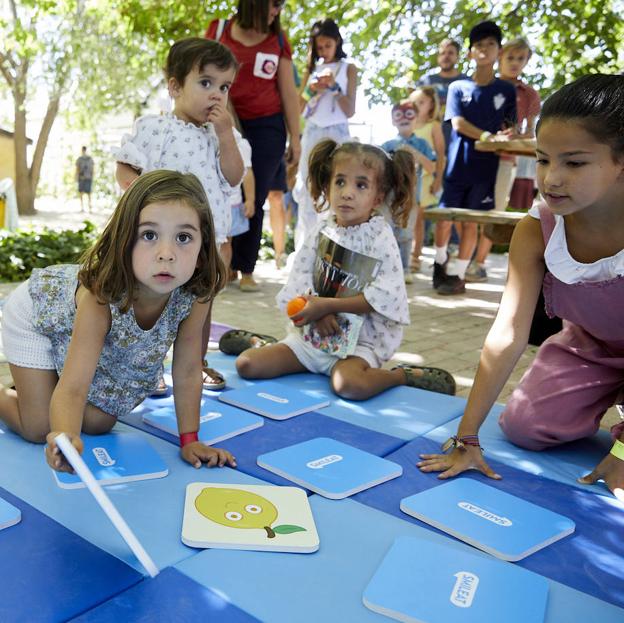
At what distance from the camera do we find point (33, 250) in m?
6.43

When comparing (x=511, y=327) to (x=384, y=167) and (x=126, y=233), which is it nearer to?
(x=384, y=167)

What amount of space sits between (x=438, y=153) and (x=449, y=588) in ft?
19.5

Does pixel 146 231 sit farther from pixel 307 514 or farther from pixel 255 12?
pixel 255 12

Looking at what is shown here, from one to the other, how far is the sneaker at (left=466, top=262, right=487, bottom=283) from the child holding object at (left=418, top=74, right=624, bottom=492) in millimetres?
4537

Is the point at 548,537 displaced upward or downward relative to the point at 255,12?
downward

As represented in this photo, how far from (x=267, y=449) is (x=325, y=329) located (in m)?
0.98

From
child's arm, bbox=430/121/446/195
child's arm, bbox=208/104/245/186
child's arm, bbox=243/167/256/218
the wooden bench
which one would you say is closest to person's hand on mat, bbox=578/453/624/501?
child's arm, bbox=208/104/245/186

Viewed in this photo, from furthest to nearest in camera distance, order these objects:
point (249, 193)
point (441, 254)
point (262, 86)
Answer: point (441, 254) → point (249, 193) → point (262, 86)

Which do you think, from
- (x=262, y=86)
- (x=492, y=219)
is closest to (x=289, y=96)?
(x=262, y=86)

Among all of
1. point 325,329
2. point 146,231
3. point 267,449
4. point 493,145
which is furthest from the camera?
point 493,145

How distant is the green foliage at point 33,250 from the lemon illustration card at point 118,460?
169 inches

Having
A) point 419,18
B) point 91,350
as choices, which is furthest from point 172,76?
point 419,18

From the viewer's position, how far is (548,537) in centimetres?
180

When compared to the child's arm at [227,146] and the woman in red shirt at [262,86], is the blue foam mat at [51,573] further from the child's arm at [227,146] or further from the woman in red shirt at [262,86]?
the woman in red shirt at [262,86]
